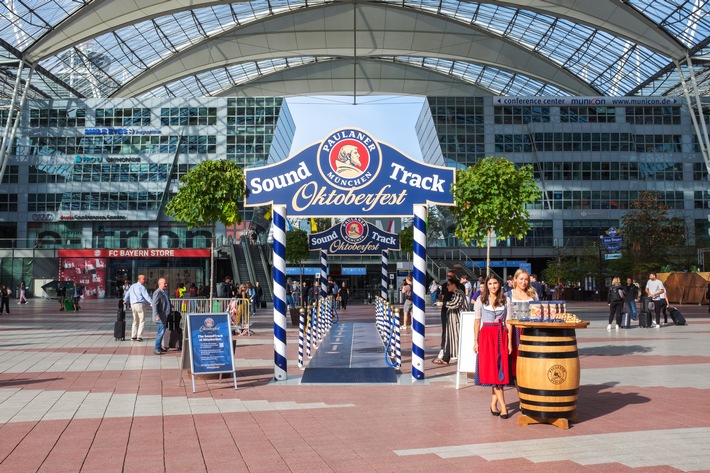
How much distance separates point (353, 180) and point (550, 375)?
240 inches

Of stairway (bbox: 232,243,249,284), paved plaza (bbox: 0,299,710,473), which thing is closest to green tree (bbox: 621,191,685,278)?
stairway (bbox: 232,243,249,284)

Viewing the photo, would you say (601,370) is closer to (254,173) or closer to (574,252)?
(254,173)

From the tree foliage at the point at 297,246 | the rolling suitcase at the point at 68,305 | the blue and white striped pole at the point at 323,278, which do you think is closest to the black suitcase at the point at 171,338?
the blue and white striped pole at the point at 323,278

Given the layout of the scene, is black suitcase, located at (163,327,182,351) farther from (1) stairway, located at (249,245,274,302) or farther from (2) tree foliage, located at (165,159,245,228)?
(1) stairway, located at (249,245,274,302)

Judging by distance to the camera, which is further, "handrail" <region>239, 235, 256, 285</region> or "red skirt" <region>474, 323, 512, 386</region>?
"handrail" <region>239, 235, 256, 285</region>

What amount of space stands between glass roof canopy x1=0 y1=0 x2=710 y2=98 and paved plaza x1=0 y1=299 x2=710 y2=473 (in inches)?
1656

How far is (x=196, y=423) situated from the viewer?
8.72 metres

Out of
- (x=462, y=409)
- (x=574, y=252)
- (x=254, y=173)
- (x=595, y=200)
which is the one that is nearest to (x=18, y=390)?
(x=254, y=173)

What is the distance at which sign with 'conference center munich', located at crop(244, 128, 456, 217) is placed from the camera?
1340 centimetres

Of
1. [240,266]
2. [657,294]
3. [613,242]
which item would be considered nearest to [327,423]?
[657,294]

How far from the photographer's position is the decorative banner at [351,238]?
29656 millimetres

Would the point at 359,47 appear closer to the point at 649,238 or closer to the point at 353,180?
the point at 649,238

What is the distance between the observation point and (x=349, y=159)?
13.5 m

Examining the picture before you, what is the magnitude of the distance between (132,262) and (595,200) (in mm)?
44339
